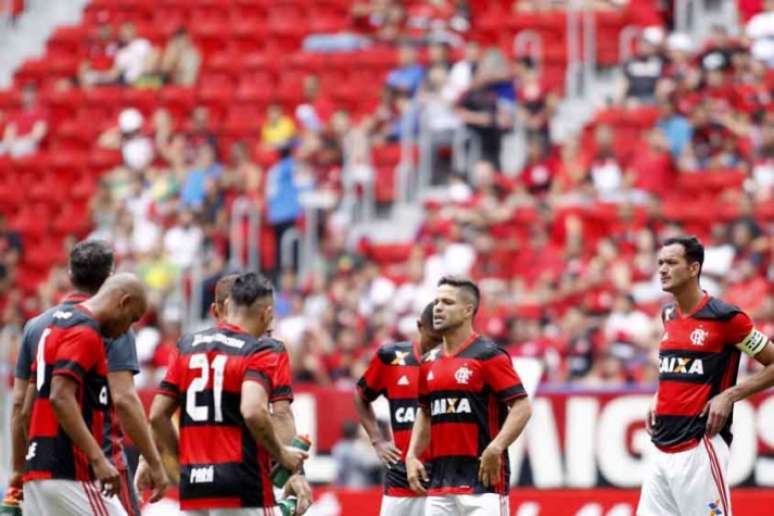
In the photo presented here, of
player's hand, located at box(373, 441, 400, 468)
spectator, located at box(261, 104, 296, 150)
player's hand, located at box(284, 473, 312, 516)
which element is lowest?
player's hand, located at box(284, 473, 312, 516)

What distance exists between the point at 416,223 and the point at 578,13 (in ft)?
11.6

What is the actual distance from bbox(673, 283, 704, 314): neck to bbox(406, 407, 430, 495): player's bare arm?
1.73m

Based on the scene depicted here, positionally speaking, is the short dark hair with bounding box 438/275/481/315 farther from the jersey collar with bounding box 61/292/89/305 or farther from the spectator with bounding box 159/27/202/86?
the spectator with bounding box 159/27/202/86

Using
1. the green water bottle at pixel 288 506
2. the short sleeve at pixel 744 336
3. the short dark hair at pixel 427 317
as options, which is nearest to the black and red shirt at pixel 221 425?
the green water bottle at pixel 288 506

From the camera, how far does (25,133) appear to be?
2527cm

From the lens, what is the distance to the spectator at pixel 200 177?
879 inches

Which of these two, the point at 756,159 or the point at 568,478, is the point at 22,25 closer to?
the point at 756,159

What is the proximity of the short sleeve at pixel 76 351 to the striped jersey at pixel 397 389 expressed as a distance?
3.31 m

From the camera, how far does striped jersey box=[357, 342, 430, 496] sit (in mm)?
12008

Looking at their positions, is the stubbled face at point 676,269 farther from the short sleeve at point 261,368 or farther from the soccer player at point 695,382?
the short sleeve at point 261,368

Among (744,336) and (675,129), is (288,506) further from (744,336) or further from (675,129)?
(675,129)

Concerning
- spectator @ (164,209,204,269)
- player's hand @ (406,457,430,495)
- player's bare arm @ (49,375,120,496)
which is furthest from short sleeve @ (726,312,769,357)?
spectator @ (164,209,204,269)

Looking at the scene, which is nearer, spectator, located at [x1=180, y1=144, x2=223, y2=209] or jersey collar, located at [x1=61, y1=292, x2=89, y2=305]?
jersey collar, located at [x1=61, y1=292, x2=89, y2=305]

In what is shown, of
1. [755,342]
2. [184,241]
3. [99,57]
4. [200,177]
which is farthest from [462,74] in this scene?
[755,342]
